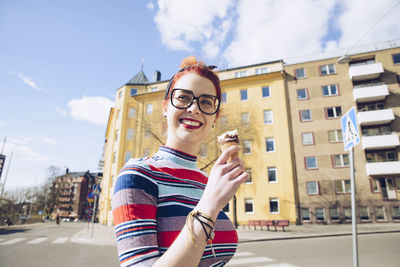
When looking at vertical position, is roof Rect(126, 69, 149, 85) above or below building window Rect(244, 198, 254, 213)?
above

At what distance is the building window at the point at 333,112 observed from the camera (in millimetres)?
24308

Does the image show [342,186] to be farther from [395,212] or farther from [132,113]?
[132,113]

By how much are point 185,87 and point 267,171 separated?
23.8m

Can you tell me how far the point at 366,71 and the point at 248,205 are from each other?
64.0 ft

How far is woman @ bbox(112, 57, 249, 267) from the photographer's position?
89cm

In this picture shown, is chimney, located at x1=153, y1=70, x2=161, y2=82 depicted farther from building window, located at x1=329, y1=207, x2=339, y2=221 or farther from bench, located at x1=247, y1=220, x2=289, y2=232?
building window, located at x1=329, y1=207, x2=339, y2=221

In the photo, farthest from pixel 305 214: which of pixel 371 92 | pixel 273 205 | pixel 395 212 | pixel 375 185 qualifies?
pixel 371 92

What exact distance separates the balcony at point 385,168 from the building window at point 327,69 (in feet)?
36.2

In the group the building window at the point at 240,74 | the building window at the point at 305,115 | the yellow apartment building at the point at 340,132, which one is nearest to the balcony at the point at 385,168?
the yellow apartment building at the point at 340,132

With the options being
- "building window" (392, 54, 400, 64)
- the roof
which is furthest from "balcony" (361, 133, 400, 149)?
the roof

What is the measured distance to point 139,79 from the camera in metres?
34.3

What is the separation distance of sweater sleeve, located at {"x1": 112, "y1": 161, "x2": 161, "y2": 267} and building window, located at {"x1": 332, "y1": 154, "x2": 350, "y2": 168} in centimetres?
2625

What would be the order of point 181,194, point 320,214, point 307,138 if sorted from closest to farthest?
point 181,194, point 320,214, point 307,138

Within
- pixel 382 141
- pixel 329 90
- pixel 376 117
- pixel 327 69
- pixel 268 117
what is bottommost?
pixel 382 141
